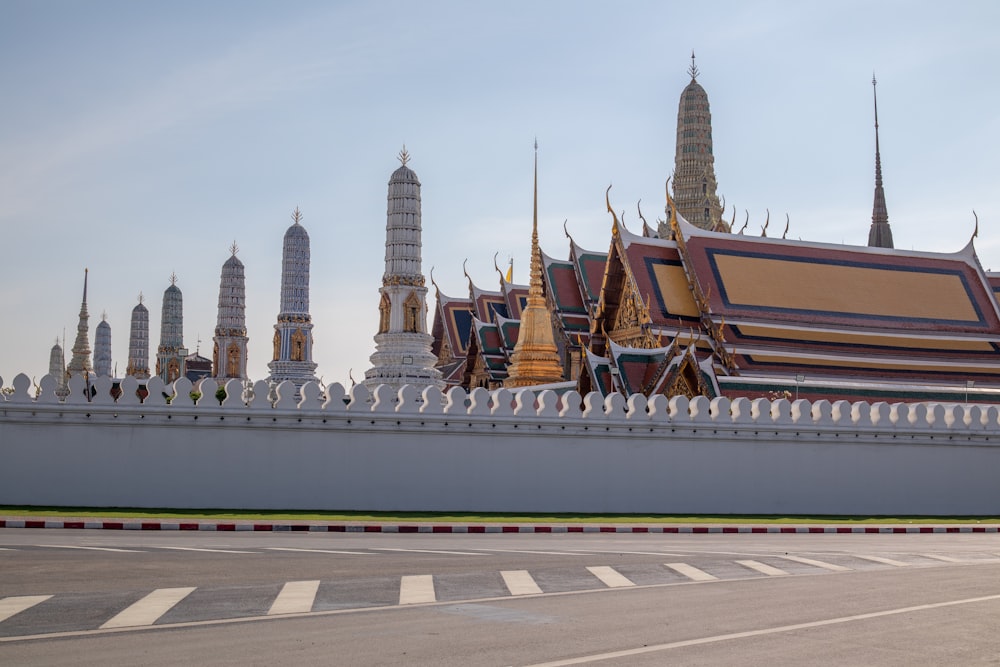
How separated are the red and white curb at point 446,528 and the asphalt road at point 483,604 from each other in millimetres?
2533

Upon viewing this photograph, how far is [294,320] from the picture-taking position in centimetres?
6819

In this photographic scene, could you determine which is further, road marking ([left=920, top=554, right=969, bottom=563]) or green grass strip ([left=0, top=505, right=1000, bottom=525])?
green grass strip ([left=0, top=505, right=1000, bottom=525])

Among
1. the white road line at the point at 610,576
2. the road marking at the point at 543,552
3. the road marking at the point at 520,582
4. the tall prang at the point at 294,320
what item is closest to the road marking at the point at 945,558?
the road marking at the point at 543,552

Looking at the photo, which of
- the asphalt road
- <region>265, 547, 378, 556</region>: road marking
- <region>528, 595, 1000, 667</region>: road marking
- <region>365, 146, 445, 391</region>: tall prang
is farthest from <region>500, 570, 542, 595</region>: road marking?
<region>365, 146, 445, 391</region>: tall prang

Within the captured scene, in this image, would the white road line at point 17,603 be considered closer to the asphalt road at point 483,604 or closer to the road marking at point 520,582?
the asphalt road at point 483,604

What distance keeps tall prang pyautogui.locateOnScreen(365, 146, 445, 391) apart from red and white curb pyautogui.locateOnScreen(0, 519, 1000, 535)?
21579mm

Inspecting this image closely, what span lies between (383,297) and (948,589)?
1274 inches

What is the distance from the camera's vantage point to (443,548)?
14.9 m

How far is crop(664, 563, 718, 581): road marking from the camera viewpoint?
1186cm

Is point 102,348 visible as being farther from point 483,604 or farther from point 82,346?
point 483,604

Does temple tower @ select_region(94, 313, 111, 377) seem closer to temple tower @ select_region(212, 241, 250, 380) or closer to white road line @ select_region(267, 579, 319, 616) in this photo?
temple tower @ select_region(212, 241, 250, 380)

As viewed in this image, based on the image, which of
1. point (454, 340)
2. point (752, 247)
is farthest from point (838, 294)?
point (454, 340)

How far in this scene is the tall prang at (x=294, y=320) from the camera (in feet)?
219

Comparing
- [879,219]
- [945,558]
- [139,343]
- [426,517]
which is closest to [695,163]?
[879,219]
